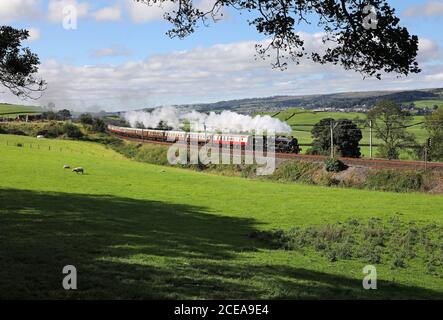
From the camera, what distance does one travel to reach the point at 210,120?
4599 inches

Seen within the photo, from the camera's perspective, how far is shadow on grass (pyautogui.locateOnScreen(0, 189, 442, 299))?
10.3 meters

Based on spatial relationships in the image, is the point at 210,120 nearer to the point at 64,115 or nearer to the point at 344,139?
the point at 344,139

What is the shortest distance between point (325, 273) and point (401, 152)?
79.8 m

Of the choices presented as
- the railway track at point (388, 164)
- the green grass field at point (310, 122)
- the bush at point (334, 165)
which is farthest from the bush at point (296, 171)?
the green grass field at point (310, 122)

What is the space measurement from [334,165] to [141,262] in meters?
44.3

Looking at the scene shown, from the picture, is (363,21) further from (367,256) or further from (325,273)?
(367,256)

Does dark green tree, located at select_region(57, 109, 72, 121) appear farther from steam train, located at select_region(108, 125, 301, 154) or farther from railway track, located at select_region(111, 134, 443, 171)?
railway track, located at select_region(111, 134, 443, 171)

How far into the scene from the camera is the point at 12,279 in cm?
1025

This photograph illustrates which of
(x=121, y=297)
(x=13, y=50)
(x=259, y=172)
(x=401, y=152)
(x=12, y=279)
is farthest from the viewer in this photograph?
(x=401, y=152)

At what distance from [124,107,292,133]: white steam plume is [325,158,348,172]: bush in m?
36.1

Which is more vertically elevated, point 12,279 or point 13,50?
point 13,50

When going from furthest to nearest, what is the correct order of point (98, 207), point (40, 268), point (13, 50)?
1. point (98, 207)
2. point (13, 50)
3. point (40, 268)

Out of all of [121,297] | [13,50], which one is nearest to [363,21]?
[121,297]
